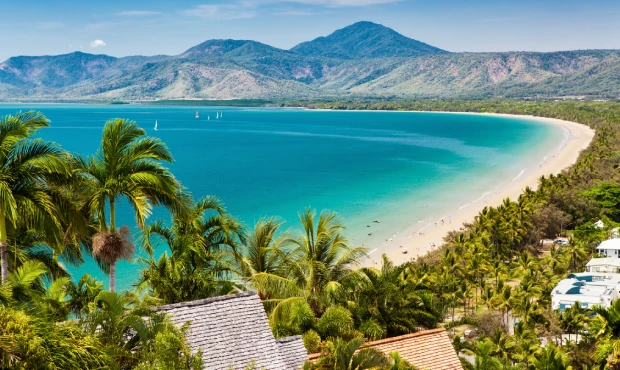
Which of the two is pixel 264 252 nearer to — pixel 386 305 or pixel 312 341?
pixel 386 305

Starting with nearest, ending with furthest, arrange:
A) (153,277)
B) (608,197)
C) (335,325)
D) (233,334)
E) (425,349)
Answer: (233,334) < (425,349) < (335,325) < (153,277) < (608,197)

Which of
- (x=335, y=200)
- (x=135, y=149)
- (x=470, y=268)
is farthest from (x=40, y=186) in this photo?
(x=335, y=200)

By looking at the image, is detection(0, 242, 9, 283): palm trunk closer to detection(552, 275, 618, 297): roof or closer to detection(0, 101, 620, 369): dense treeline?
detection(0, 101, 620, 369): dense treeline

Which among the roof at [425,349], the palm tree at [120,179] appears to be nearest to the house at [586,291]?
the roof at [425,349]

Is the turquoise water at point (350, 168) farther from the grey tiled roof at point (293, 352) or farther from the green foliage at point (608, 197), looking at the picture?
the grey tiled roof at point (293, 352)

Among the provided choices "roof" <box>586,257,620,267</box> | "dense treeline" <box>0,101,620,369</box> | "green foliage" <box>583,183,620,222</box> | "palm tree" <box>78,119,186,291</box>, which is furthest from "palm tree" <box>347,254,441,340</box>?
"green foliage" <box>583,183,620,222</box>

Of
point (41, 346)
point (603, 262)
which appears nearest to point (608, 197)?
point (603, 262)
